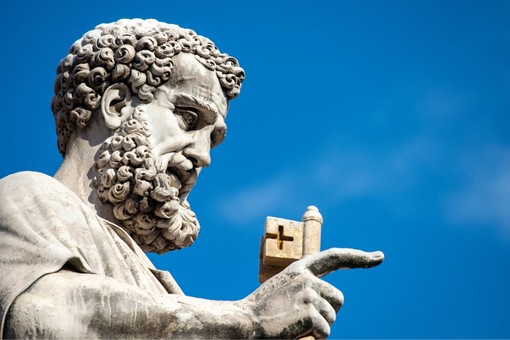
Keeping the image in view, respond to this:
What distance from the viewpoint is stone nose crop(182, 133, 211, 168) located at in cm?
1447

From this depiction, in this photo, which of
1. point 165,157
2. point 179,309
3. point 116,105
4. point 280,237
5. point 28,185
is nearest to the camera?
point 179,309

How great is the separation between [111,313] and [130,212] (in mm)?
2010

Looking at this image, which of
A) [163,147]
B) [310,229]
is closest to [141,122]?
[163,147]

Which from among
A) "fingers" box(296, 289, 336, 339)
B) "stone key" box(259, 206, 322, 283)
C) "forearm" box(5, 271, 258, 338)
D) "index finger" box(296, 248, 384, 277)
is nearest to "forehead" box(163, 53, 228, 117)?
"stone key" box(259, 206, 322, 283)

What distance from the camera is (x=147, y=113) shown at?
14.4 metres

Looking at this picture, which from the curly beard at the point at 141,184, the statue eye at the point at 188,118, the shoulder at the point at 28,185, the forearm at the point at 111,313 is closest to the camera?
the forearm at the point at 111,313

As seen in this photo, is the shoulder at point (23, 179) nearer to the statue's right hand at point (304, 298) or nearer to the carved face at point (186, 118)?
the carved face at point (186, 118)

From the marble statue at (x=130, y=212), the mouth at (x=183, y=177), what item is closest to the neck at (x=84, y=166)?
the marble statue at (x=130, y=212)

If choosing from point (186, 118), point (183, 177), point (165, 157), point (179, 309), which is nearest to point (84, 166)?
point (165, 157)

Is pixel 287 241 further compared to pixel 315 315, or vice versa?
pixel 287 241

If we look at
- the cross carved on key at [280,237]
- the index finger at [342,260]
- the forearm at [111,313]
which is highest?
the cross carved on key at [280,237]

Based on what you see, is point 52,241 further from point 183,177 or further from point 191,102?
point 191,102

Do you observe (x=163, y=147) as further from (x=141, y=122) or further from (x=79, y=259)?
(x=79, y=259)

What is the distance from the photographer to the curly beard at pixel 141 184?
551 inches
